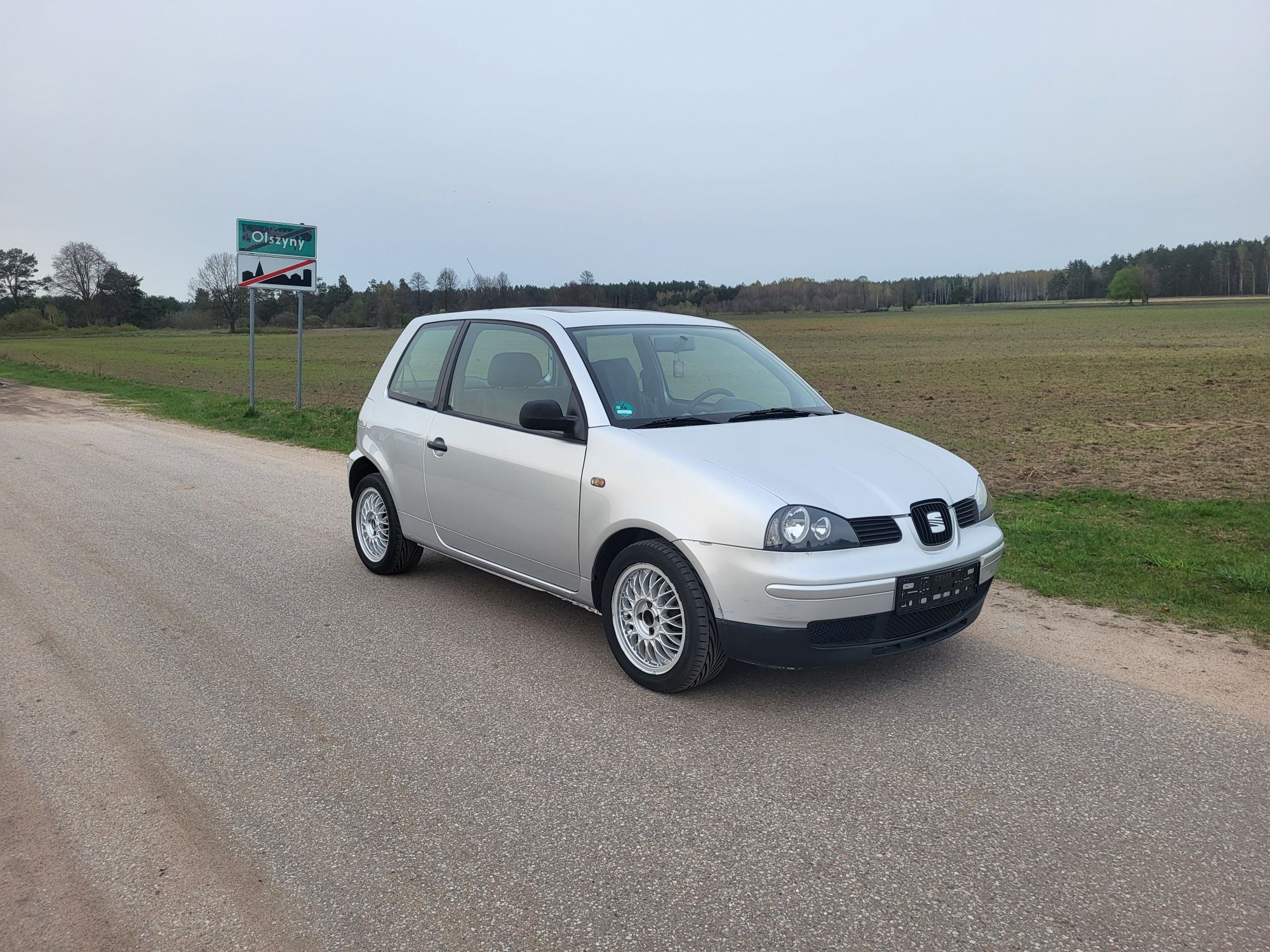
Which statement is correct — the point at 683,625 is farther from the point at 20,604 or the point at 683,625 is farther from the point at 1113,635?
the point at 20,604

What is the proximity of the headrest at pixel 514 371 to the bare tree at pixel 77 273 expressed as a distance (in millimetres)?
128246

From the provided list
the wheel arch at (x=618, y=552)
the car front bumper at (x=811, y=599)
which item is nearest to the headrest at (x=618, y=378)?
the wheel arch at (x=618, y=552)

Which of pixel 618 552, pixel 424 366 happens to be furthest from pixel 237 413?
pixel 618 552

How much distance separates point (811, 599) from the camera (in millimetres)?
3943

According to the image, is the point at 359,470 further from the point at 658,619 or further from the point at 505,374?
the point at 658,619

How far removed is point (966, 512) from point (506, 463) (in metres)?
2.28

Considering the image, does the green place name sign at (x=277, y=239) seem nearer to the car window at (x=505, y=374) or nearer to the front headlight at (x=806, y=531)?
the car window at (x=505, y=374)

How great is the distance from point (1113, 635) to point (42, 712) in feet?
17.0

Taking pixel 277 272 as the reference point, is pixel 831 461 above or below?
below

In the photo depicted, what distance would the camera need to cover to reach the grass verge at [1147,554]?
5.89m

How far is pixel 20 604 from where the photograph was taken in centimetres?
572

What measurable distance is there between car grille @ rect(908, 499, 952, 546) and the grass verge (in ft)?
7.06

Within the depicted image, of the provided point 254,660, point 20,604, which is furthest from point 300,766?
point 20,604

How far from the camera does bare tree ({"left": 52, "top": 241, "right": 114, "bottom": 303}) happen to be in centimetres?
11531
